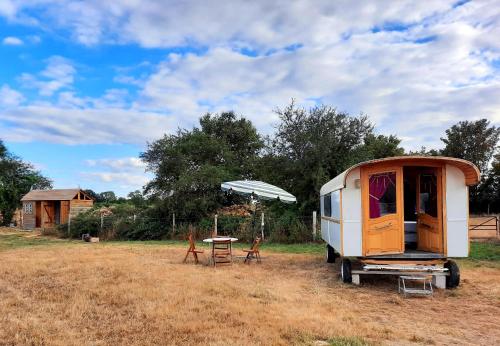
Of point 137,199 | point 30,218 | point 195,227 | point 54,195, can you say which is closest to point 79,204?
point 54,195

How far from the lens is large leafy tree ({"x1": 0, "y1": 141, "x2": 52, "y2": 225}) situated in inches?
1441

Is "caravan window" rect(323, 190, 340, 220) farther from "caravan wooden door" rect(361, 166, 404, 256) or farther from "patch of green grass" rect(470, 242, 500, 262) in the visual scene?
"patch of green grass" rect(470, 242, 500, 262)

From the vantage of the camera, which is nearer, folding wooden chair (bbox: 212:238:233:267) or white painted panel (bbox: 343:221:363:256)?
white painted panel (bbox: 343:221:363:256)

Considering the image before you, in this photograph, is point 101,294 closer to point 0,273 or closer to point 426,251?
point 0,273

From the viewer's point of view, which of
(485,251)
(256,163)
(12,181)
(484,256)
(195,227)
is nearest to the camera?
(484,256)

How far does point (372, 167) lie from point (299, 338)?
16.6ft

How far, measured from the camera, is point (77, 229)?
25.1m

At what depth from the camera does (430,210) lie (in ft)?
33.5

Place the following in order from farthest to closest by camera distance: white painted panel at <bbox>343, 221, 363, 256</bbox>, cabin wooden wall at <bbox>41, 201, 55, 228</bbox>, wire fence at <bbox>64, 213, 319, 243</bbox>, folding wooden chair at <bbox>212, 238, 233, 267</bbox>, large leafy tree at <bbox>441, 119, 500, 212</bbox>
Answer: large leafy tree at <bbox>441, 119, 500, 212</bbox>
cabin wooden wall at <bbox>41, 201, 55, 228</bbox>
wire fence at <bbox>64, 213, 319, 243</bbox>
folding wooden chair at <bbox>212, 238, 233, 267</bbox>
white painted panel at <bbox>343, 221, 363, 256</bbox>

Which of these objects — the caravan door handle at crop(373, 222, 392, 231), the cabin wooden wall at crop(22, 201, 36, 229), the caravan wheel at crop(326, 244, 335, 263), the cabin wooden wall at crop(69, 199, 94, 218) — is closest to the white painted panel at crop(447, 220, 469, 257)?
the caravan door handle at crop(373, 222, 392, 231)

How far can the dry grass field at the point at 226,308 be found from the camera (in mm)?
5660

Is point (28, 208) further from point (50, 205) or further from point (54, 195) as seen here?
point (54, 195)

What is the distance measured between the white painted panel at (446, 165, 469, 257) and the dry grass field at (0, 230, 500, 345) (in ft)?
2.83

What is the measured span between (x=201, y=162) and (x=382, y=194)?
20.6 metres
